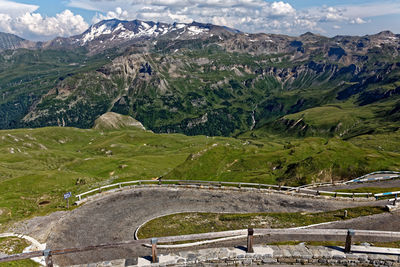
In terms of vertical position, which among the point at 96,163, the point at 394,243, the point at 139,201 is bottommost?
the point at 96,163

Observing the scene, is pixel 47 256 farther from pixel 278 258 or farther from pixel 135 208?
pixel 135 208

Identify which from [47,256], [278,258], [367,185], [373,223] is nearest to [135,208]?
[47,256]

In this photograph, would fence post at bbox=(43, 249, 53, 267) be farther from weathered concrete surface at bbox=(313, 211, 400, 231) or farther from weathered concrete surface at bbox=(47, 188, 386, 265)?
weathered concrete surface at bbox=(313, 211, 400, 231)

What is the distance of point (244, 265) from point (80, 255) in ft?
54.1

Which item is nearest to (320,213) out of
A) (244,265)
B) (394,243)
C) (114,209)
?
(394,243)

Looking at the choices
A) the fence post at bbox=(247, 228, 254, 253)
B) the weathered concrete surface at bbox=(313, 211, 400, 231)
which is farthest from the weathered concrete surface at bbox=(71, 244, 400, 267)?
the weathered concrete surface at bbox=(313, 211, 400, 231)

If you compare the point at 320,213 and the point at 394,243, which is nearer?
the point at 394,243

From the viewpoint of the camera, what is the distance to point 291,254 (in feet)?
64.0

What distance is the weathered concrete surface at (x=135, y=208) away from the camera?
2891cm

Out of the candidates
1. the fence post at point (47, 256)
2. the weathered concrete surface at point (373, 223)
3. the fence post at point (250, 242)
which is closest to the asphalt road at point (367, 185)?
the weathered concrete surface at point (373, 223)

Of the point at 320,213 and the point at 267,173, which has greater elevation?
the point at 320,213

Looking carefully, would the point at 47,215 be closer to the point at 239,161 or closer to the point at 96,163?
the point at 239,161

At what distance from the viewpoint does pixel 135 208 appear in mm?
38281

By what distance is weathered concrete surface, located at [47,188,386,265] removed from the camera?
94.8ft
